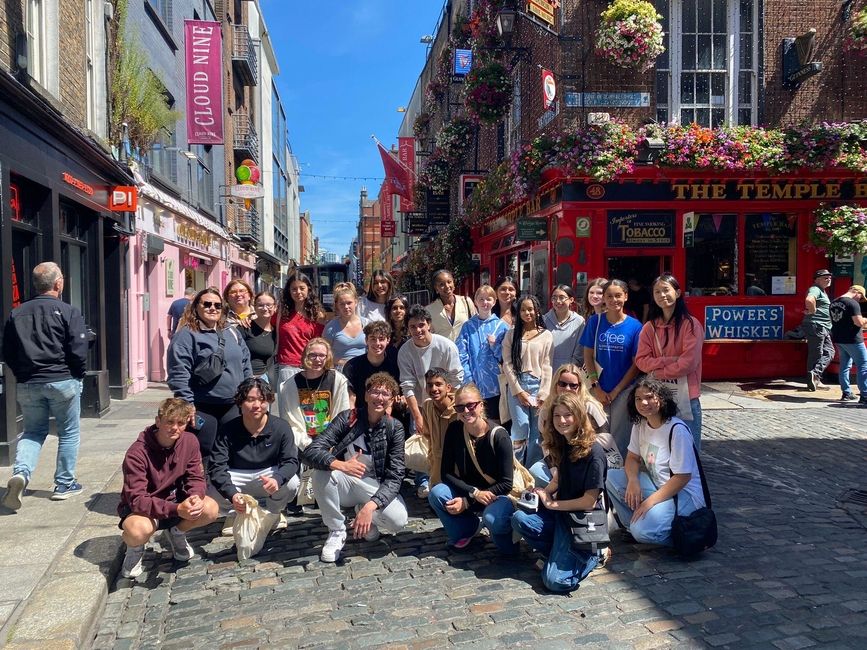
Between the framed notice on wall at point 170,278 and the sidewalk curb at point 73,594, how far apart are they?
10.1 m

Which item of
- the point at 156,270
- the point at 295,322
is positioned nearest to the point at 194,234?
the point at 156,270

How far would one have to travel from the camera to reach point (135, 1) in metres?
12.1

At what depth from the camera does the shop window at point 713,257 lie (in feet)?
38.0

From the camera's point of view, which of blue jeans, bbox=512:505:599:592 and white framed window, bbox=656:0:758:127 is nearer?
blue jeans, bbox=512:505:599:592

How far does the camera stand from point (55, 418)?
5.13 meters

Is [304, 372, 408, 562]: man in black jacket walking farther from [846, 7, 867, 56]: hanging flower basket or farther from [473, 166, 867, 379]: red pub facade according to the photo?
[846, 7, 867, 56]: hanging flower basket

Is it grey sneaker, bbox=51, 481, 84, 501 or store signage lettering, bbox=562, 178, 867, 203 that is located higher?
store signage lettering, bbox=562, 178, 867, 203

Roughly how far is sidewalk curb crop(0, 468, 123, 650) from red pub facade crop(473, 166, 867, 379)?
8855 mm

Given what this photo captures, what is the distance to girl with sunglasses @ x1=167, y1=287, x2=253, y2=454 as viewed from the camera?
185 inches

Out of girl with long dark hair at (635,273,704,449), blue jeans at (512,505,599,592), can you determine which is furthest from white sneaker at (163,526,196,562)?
girl with long dark hair at (635,273,704,449)

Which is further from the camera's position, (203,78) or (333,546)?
(203,78)

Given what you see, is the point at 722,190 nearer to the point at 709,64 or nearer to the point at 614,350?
the point at 709,64

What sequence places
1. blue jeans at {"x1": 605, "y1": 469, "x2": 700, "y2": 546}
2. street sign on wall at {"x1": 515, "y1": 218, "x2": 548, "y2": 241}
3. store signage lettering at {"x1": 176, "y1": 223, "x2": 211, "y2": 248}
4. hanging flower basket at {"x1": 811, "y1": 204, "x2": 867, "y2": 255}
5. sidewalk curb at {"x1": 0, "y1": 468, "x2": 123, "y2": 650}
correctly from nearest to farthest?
sidewalk curb at {"x1": 0, "y1": 468, "x2": 123, "y2": 650} → blue jeans at {"x1": 605, "y1": 469, "x2": 700, "y2": 546} → hanging flower basket at {"x1": 811, "y1": 204, "x2": 867, "y2": 255} → street sign on wall at {"x1": 515, "y1": 218, "x2": 548, "y2": 241} → store signage lettering at {"x1": 176, "y1": 223, "x2": 211, "y2": 248}

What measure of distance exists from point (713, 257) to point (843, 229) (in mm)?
1980
